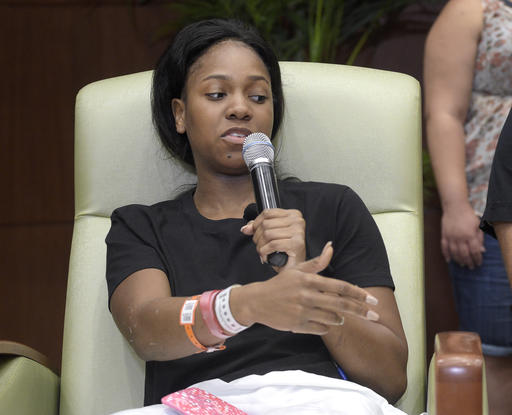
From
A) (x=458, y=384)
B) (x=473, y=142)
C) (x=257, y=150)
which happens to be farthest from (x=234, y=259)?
(x=473, y=142)

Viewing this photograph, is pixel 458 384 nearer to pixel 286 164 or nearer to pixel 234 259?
pixel 234 259

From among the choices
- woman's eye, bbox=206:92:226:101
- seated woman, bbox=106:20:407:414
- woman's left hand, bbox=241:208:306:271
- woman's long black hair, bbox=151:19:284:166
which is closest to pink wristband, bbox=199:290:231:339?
seated woman, bbox=106:20:407:414

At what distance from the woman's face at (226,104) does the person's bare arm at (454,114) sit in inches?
21.0

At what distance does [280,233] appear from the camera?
41.9 inches

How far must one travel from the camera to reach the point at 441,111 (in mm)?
1854

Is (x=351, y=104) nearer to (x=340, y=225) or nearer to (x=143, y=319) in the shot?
(x=340, y=225)

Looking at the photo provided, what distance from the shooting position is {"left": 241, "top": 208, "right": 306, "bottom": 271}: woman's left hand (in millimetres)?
1063

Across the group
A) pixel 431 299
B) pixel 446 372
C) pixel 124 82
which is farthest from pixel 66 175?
pixel 446 372

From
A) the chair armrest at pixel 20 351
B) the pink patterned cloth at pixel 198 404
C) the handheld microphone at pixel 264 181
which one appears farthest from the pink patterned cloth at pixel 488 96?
the chair armrest at pixel 20 351

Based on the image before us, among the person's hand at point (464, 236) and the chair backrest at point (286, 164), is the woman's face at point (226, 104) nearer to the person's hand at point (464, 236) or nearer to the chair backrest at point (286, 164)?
the chair backrest at point (286, 164)

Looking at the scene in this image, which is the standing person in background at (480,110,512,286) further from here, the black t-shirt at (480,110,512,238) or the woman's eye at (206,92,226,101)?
the woman's eye at (206,92,226,101)

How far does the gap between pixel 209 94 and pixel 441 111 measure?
2.15 ft

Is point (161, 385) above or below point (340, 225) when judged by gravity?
below

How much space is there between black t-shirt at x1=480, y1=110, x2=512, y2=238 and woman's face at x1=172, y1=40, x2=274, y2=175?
0.41 metres
